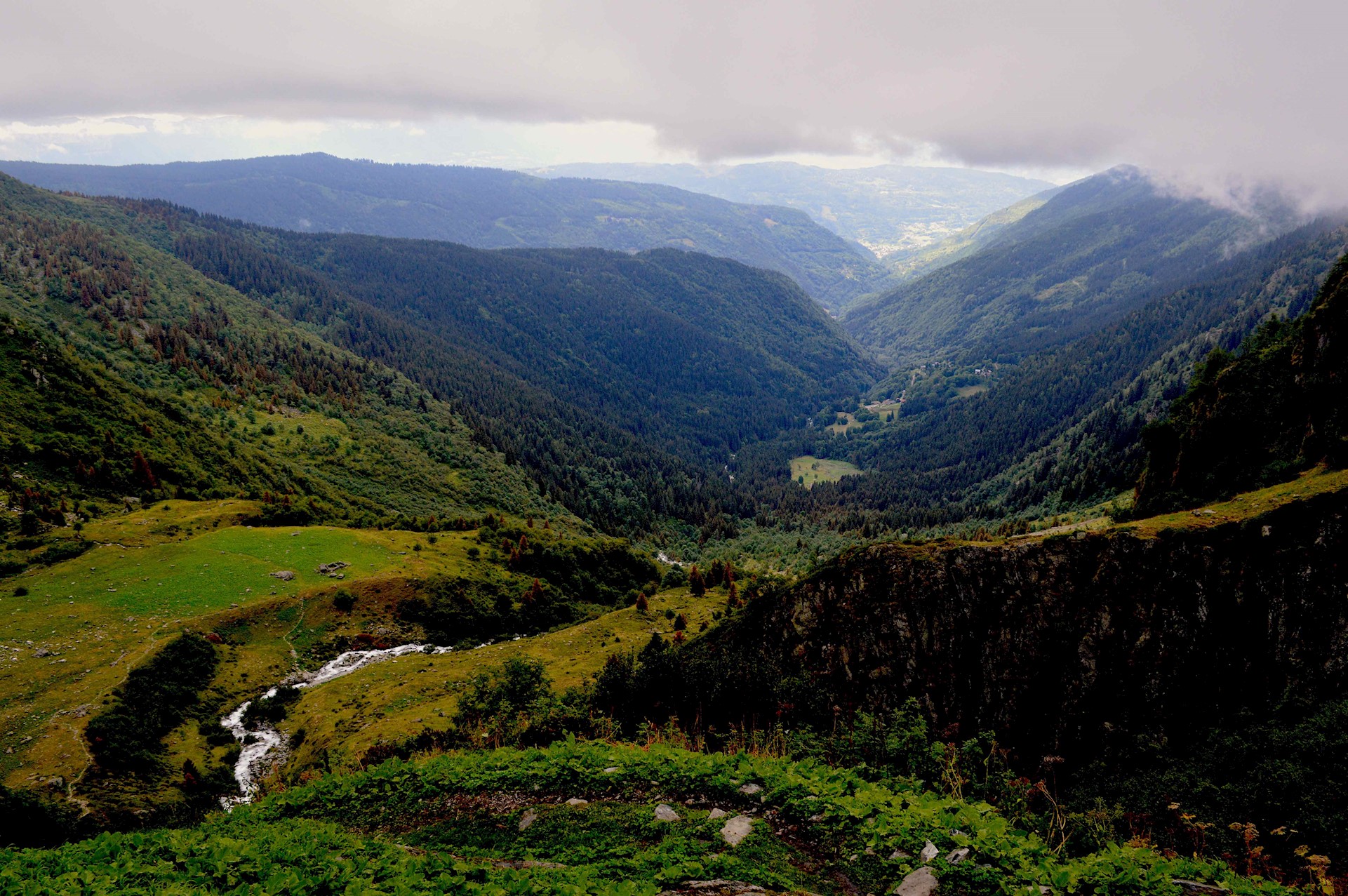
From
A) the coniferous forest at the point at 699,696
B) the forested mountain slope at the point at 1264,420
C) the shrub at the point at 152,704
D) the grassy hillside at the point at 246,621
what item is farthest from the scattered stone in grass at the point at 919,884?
the shrub at the point at 152,704

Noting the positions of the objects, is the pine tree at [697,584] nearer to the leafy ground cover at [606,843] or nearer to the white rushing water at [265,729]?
the white rushing water at [265,729]

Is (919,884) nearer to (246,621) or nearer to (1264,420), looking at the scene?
(1264,420)

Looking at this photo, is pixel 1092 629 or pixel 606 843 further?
pixel 1092 629

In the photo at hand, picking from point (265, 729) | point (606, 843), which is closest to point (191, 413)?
point (265, 729)

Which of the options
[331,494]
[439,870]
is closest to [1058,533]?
[439,870]

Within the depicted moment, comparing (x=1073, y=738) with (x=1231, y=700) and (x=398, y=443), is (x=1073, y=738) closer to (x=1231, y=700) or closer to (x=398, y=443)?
(x=1231, y=700)

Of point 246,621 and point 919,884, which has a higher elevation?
point 919,884
